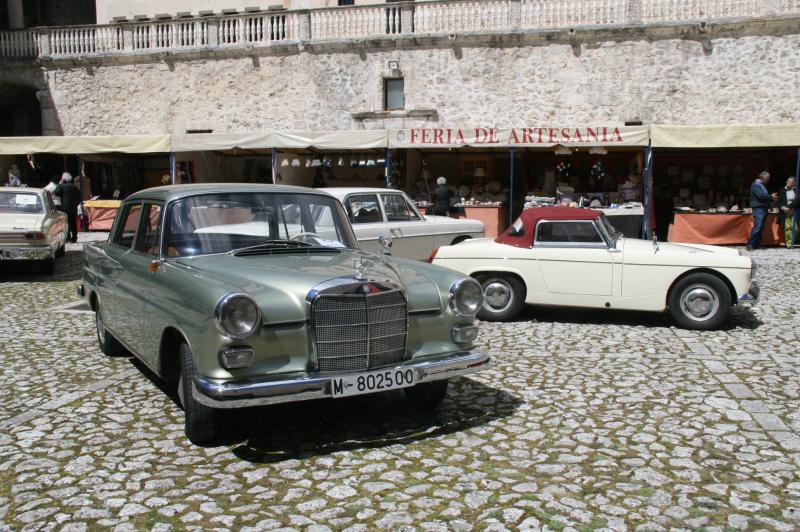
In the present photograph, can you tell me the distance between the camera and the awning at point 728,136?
14.7m

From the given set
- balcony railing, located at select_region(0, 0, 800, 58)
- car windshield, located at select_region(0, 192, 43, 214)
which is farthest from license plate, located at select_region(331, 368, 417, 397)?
balcony railing, located at select_region(0, 0, 800, 58)

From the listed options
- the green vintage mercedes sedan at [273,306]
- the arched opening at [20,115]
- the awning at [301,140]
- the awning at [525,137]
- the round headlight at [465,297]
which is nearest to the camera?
the green vintage mercedes sedan at [273,306]

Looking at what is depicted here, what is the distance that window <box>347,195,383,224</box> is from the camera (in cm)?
1000

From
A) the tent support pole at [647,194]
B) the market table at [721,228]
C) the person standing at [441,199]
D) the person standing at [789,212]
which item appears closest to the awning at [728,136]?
the tent support pole at [647,194]

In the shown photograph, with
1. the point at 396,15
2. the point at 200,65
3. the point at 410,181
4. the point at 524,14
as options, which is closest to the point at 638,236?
the point at 410,181

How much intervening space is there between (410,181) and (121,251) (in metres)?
13.8

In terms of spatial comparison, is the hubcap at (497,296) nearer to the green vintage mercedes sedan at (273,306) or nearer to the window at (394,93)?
the green vintage mercedes sedan at (273,306)

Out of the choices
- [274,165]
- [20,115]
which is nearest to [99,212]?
[274,165]

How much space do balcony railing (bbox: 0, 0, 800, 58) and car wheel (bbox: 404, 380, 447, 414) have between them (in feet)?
56.2

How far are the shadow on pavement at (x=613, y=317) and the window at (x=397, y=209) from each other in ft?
8.48

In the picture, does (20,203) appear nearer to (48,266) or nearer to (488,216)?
(48,266)

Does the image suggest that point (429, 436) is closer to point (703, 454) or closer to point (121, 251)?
point (703, 454)

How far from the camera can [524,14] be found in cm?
2003

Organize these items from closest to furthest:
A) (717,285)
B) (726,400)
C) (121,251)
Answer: (726,400), (121,251), (717,285)
